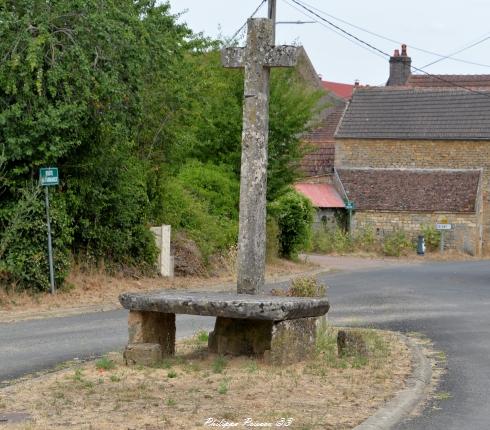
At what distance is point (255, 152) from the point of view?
11453 mm

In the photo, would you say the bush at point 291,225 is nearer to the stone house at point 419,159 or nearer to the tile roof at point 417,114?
the stone house at point 419,159

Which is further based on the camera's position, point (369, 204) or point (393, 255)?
point (369, 204)

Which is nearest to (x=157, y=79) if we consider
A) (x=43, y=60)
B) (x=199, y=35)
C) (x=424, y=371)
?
(x=43, y=60)

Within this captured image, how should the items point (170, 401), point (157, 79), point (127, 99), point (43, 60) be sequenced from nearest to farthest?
point (170, 401) → point (43, 60) → point (127, 99) → point (157, 79)

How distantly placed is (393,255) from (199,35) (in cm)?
1573

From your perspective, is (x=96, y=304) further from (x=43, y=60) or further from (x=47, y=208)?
(x=43, y=60)

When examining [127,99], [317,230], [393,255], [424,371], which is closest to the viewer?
[424,371]

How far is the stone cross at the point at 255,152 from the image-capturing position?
37.4 feet

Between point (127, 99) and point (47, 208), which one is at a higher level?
point (127, 99)

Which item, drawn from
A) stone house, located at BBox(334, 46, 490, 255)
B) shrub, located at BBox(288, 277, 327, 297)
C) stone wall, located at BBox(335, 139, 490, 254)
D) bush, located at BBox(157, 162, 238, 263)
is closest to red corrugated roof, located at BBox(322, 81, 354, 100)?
stone house, located at BBox(334, 46, 490, 255)

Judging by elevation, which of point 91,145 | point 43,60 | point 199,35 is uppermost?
point 199,35

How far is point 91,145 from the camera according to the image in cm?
2116

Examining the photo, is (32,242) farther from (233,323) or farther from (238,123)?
(238,123)

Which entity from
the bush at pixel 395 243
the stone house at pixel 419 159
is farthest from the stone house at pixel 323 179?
the bush at pixel 395 243
